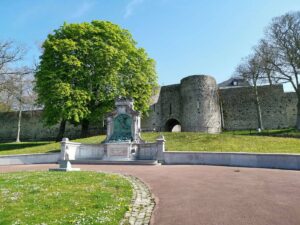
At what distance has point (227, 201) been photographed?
6.29m

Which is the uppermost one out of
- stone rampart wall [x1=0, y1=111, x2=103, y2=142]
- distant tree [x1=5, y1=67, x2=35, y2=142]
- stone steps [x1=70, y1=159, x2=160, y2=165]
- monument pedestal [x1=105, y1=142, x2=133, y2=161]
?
distant tree [x1=5, y1=67, x2=35, y2=142]

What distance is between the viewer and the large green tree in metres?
24.8

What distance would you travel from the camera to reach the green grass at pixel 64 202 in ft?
15.9

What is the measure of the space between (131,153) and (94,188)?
9963mm

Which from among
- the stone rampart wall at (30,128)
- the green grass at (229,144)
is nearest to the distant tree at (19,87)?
the stone rampart wall at (30,128)

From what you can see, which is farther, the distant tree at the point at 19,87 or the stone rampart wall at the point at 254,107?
the stone rampart wall at the point at 254,107

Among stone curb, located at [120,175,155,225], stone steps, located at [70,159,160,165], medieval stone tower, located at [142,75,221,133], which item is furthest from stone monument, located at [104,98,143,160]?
medieval stone tower, located at [142,75,221,133]

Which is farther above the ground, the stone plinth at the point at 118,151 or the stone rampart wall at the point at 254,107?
the stone rampart wall at the point at 254,107

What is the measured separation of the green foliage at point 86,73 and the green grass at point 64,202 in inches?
657

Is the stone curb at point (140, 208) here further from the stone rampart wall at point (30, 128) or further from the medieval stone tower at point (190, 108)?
the stone rampart wall at point (30, 128)

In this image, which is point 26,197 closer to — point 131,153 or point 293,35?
point 131,153

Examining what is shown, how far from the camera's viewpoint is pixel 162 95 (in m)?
40.8

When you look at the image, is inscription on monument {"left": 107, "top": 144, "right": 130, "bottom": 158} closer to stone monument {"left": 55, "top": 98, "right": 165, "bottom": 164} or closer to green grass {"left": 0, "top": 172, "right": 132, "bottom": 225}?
stone monument {"left": 55, "top": 98, "right": 165, "bottom": 164}

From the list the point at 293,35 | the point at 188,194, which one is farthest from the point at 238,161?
the point at 293,35
